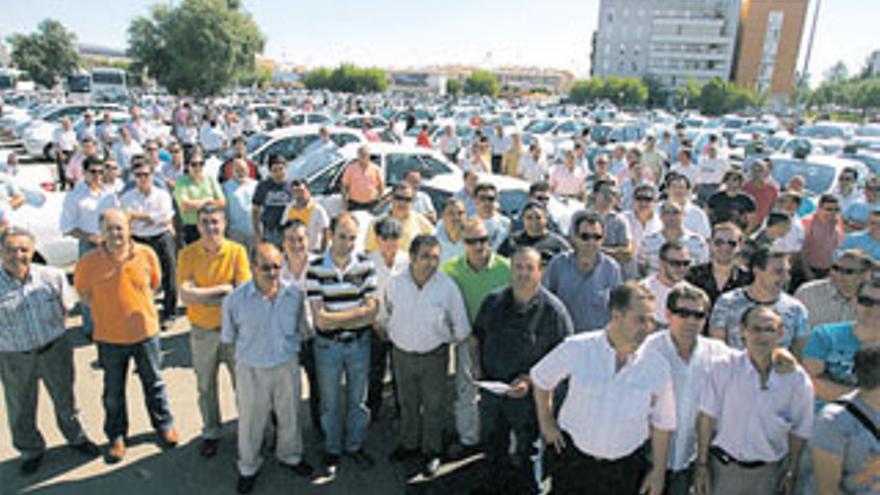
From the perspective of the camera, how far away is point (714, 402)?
295cm

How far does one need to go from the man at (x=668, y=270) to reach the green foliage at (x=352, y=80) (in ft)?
285

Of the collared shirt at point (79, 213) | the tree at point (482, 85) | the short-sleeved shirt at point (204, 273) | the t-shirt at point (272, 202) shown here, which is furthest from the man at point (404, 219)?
the tree at point (482, 85)

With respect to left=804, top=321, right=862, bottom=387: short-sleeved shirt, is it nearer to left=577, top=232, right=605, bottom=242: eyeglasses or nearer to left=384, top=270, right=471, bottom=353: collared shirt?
left=577, top=232, right=605, bottom=242: eyeglasses

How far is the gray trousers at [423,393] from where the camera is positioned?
13.4 feet

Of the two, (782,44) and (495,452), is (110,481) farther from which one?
(782,44)

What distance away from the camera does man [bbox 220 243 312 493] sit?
3826 millimetres

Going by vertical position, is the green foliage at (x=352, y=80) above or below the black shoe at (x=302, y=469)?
above

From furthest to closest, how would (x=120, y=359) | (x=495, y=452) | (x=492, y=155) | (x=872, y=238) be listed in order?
(x=492, y=155)
(x=872, y=238)
(x=120, y=359)
(x=495, y=452)

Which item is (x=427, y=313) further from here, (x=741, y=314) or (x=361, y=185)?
(x=361, y=185)

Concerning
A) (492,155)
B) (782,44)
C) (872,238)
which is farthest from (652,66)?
(872,238)

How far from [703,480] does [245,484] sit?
291cm

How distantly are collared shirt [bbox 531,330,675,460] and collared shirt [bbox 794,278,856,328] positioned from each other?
1701 millimetres

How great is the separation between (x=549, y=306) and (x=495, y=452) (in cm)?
113

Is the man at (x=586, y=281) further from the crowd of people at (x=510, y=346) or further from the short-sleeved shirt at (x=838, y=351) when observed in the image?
the short-sleeved shirt at (x=838, y=351)
